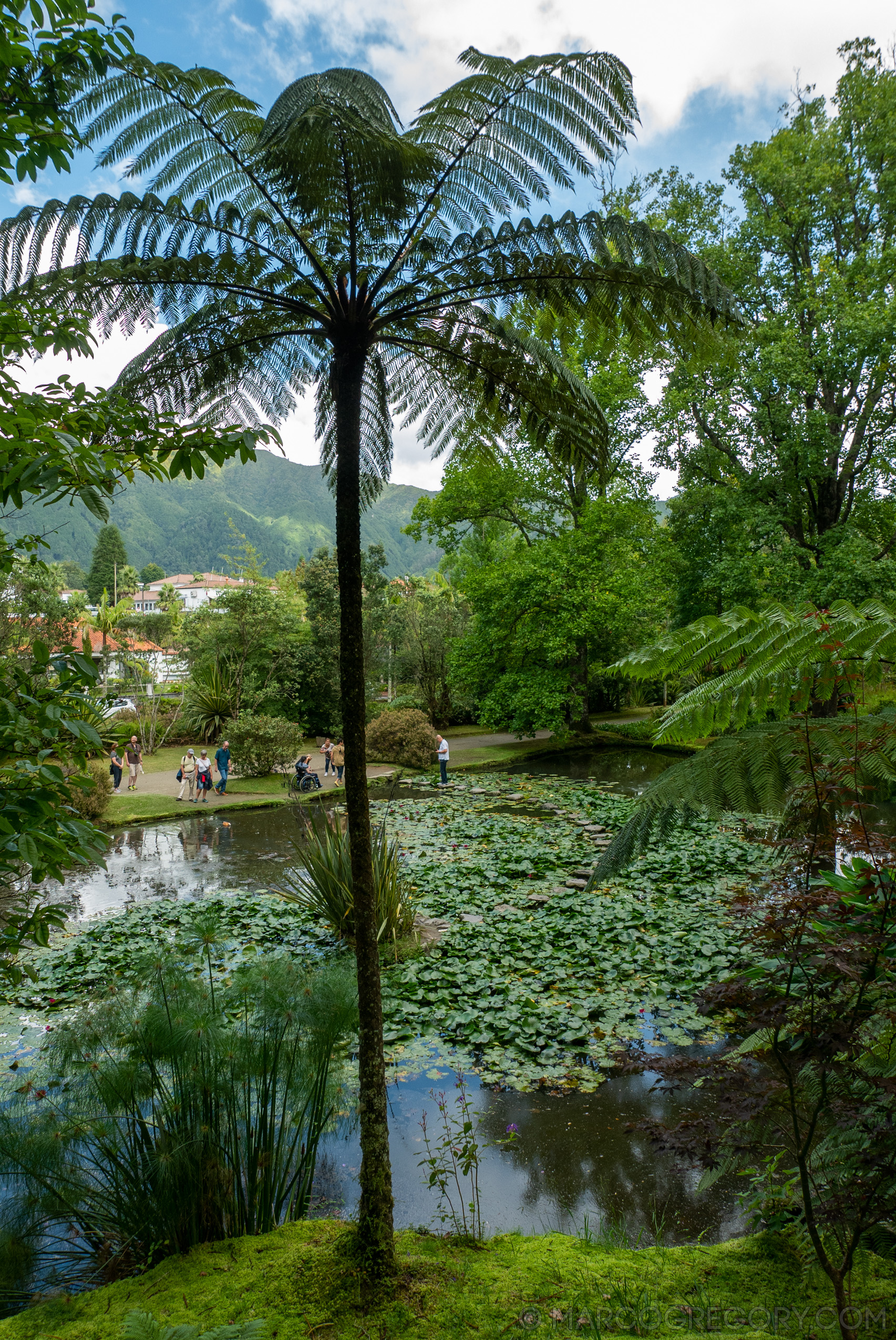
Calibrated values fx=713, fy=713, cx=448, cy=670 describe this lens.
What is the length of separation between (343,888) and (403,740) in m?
11.8

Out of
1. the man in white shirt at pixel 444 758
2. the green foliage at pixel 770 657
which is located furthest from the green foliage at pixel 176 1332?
the man in white shirt at pixel 444 758

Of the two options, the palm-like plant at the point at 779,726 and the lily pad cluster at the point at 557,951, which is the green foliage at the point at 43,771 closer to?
the palm-like plant at the point at 779,726

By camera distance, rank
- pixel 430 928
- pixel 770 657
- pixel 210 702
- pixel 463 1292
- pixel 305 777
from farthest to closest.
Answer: pixel 210 702 → pixel 305 777 → pixel 430 928 → pixel 770 657 → pixel 463 1292

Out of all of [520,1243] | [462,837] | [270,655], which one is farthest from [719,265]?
[520,1243]

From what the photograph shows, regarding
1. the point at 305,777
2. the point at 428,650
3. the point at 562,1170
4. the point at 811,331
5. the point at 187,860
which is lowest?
the point at 562,1170

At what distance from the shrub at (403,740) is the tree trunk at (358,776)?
15890 millimetres

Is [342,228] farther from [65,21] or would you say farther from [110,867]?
[110,867]

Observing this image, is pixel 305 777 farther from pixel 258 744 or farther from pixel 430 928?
pixel 430 928

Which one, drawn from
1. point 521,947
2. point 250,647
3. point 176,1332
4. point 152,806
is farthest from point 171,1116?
point 250,647

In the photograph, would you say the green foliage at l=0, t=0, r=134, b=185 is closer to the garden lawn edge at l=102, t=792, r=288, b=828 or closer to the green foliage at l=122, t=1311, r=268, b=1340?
the green foliage at l=122, t=1311, r=268, b=1340

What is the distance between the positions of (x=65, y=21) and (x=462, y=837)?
10.3 meters

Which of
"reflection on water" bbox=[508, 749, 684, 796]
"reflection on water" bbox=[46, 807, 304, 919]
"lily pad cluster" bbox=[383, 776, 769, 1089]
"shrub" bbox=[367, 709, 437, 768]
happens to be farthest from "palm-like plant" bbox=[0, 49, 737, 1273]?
"shrub" bbox=[367, 709, 437, 768]

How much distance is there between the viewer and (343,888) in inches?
278

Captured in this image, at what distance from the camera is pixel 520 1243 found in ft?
9.57
